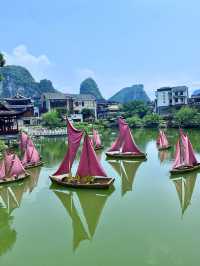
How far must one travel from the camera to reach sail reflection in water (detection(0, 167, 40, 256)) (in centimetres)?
1492

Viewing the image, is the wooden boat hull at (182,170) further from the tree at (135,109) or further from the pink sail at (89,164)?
the tree at (135,109)

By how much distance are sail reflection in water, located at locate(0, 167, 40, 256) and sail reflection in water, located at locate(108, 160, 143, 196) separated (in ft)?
21.2

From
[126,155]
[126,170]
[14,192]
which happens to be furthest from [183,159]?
[14,192]

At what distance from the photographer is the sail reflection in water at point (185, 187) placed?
19.1 m

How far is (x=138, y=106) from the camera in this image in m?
95.3

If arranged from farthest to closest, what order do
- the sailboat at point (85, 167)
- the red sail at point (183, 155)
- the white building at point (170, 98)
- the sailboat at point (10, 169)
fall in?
the white building at point (170, 98), the red sail at point (183, 155), the sailboat at point (10, 169), the sailboat at point (85, 167)

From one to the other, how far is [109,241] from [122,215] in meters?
3.25

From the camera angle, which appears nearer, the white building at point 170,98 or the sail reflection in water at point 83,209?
the sail reflection in water at point 83,209

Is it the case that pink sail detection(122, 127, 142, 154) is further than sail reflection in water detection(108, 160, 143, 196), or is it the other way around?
pink sail detection(122, 127, 142, 154)

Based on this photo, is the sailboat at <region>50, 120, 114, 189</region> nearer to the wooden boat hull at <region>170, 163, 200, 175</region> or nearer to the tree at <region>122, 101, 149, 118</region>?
the wooden boat hull at <region>170, 163, 200, 175</region>

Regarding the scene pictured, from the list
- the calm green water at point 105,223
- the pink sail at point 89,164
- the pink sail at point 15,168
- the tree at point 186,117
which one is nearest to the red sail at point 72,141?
the pink sail at point 89,164

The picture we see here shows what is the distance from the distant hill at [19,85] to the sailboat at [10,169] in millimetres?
146927

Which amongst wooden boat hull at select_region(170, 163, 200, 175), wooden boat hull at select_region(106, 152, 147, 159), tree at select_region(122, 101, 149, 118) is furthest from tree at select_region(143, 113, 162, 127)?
wooden boat hull at select_region(170, 163, 200, 175)

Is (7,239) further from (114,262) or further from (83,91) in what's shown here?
(83,91)
